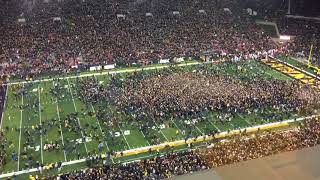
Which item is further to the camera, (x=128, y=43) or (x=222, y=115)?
(x=128, y=43)

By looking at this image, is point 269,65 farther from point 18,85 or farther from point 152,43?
point 18,85

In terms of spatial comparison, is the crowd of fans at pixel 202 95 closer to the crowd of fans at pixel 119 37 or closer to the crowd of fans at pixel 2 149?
the crowd of fans at pixel 2 149

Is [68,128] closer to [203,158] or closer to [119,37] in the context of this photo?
[203,158]

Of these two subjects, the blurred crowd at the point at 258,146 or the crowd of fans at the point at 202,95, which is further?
the crowd of fans at the point at 202,95

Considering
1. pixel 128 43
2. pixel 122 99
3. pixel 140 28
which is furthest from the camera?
pixel 140 28

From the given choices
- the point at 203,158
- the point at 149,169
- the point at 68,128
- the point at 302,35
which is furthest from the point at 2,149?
the point at 302,35

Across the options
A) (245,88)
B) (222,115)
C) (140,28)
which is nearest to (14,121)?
(222,115)

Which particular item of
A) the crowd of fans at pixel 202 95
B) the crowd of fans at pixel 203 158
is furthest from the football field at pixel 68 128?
the crowd of fans at pixel 203 158

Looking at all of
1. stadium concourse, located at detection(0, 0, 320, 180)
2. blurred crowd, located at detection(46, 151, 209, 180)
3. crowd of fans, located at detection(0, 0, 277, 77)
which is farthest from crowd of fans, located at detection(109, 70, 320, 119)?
crowd of fans, located at detection(0, 0, 277, 77)
